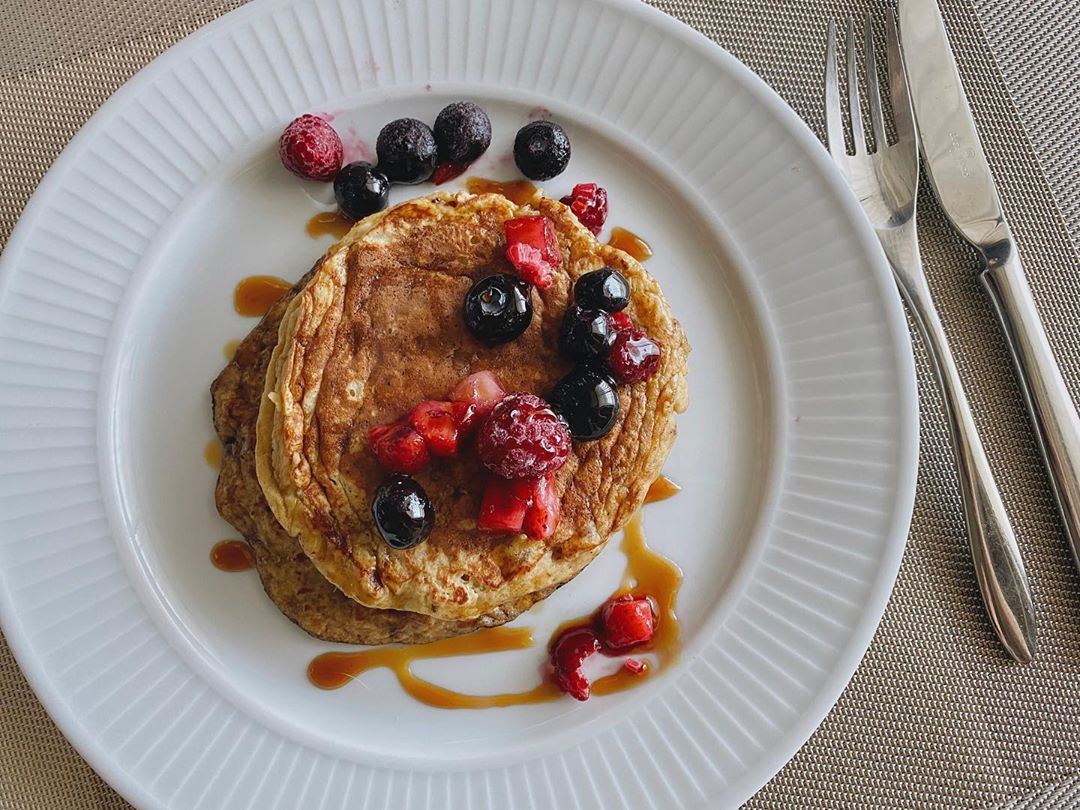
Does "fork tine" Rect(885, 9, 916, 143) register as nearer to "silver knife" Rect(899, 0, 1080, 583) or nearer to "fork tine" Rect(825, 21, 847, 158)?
"silver knife" Rect(899, 0, 1080, 583)

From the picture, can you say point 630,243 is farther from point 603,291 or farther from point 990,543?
point 990,543

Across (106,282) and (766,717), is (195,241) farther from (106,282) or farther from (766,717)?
(766,717)

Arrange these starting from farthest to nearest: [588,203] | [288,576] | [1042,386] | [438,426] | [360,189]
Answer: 1. [1042,386]
2. [588,203]
3. [360,189]
4. [288,576]
5. [438,426]

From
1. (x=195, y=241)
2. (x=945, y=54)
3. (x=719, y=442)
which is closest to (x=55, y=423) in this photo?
(x=195, y=241)

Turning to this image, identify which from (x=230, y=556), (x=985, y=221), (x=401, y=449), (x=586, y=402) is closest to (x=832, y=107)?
(x=985, y=221)

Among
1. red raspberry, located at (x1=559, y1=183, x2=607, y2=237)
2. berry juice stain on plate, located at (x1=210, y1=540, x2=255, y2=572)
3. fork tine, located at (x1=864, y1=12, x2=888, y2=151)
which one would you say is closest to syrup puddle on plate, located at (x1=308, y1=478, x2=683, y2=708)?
berry juice stain on plate, located at (x1=210, y1=540, x2=255, y2=572)

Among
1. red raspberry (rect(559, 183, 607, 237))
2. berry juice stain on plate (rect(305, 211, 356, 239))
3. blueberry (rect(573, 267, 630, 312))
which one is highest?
red raspberry (rect(559, 183, 607, 237))
